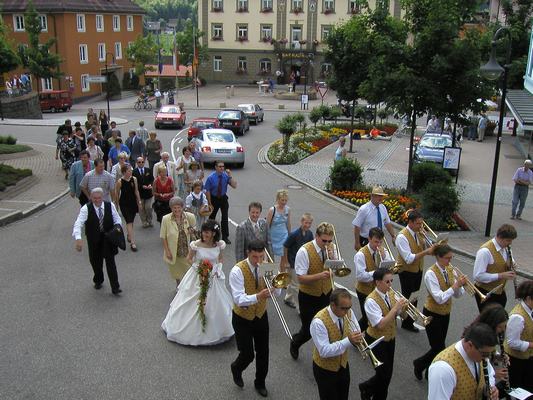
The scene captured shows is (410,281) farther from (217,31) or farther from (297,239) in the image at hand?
(217,31)

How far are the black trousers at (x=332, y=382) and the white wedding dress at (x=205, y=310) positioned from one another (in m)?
2.47

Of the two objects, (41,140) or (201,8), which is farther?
(201,8)

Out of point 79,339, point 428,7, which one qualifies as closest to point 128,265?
point 79,339

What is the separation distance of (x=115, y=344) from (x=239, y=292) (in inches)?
102

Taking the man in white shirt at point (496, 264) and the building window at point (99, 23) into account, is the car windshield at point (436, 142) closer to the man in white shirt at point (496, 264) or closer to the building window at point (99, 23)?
the man in white shirt at point (496, 264)

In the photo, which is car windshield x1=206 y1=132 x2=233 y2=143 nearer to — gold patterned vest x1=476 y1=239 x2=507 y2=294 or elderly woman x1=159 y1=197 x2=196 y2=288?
elderly woman x1=159 y1=197 x2=196 y2=288

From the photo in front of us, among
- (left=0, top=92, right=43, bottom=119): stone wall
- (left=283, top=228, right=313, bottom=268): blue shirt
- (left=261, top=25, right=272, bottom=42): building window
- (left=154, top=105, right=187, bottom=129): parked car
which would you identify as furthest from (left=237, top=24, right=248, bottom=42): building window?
(left=283, top=228, right=313, bottom=268): blue shirt

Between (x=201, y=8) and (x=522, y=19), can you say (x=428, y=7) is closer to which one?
(x=522, y=19)

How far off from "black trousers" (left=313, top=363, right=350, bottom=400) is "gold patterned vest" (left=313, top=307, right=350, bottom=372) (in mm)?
51

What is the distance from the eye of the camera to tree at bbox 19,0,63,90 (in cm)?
4819

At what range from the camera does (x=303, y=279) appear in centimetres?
724

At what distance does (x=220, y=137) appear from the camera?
959 inches

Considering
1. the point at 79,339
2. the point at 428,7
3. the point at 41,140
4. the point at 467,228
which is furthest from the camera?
the point at 41,140

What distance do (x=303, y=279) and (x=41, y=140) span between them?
88.7ft
